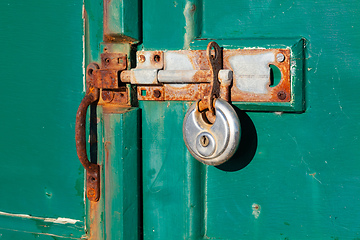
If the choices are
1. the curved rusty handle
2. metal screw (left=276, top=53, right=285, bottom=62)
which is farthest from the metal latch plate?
the curved rusty handle

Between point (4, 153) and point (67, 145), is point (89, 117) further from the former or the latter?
point (4, 153)

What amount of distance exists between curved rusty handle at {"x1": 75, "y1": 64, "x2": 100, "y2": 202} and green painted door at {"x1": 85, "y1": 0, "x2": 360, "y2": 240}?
0.10 feet

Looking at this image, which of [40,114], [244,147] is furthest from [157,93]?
[40,114]

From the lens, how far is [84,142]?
0.96 m

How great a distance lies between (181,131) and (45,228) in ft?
1.47

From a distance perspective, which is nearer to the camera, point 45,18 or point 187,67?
point 187,67

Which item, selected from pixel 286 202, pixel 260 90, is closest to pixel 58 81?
pixel 260 90

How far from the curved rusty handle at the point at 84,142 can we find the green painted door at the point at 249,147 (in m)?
0.03

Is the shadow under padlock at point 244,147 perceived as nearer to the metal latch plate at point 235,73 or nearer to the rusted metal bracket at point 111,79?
the metal latch plate at point 235,73

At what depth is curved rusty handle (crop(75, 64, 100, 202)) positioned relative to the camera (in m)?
0.95

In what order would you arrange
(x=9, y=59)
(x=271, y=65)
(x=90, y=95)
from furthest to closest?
(x=9, y=59), (x=90, y=95), (x=271, y=65)

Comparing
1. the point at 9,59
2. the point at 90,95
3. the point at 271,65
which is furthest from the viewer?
the point at 9,59

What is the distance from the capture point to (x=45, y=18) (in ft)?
3.37

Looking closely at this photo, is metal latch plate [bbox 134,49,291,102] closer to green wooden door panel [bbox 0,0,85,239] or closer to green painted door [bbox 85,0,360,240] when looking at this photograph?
green painted door [bbox 85,0,360,240]
